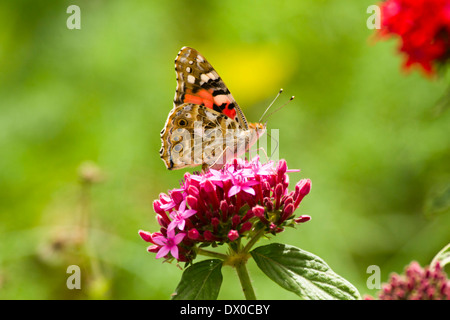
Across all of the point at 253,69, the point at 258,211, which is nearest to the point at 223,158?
the point at 258,211

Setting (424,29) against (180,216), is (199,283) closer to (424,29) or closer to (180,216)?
(180,216)

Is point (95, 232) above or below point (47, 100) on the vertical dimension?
below

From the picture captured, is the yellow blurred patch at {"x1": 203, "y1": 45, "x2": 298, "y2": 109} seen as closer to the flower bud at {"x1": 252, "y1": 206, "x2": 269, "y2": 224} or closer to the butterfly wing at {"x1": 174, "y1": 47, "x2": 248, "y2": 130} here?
the butterfly wing at {"x1": 174, "y1": 47, "x2": 248, "y2": 130}

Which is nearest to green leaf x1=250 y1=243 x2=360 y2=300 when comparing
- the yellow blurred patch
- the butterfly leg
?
the butterfly leg

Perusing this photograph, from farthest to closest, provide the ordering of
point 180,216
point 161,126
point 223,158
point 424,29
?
point 161,126 → point 223,158 → point 180,216 → point 424,29
